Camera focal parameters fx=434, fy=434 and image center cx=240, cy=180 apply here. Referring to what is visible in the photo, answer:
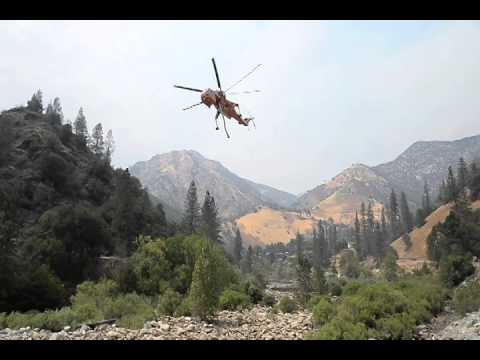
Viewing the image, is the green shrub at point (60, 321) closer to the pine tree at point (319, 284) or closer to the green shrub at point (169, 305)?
the green shrub at point (169, 305)

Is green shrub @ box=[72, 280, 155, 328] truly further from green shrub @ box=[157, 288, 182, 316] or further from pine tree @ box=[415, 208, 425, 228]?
pine tree @ box=[415, 208, 425, 228]

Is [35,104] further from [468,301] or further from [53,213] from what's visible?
[468,301]

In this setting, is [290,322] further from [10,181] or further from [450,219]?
[10,181]

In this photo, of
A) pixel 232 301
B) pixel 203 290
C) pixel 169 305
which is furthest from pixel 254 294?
pixel 203 290

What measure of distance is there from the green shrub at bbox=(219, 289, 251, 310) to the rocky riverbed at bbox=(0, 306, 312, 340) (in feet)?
7.92

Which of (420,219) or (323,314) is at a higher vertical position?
(420,219)

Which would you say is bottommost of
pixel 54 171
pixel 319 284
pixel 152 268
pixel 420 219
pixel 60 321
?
pixel 319 284

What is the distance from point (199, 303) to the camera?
20.4 m

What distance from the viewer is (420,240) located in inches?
3671

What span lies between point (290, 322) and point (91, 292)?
12.3 meters

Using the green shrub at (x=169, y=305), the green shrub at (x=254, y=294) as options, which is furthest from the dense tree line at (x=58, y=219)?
the green shrub at (x=254, y=294)

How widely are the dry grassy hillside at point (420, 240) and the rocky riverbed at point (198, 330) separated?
2547 inches

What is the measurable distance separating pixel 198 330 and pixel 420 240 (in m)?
85.8
